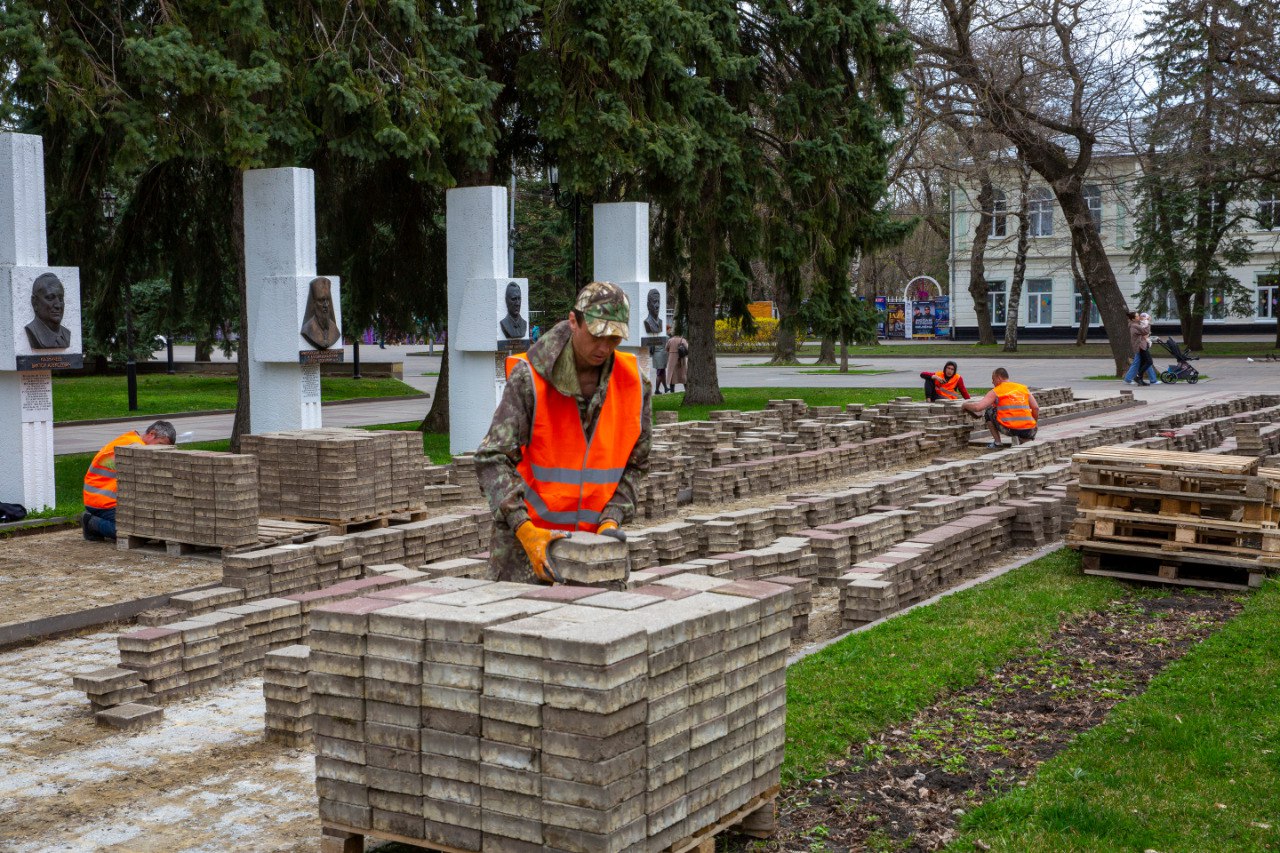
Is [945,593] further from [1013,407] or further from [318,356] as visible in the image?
[1013,407]

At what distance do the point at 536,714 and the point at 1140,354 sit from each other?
116ft

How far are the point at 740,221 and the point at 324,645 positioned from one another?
80.6 feet

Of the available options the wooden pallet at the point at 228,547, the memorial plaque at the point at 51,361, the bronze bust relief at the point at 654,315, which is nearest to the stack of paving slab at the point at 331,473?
the wooden pallet at the point at 228,547

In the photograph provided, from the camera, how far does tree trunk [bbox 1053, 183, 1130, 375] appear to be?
38.5 m

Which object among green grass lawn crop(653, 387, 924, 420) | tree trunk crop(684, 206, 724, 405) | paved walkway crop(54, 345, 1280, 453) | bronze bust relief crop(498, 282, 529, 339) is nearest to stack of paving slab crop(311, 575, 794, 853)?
bronze bust relief crop(498, 282, 529, 339)

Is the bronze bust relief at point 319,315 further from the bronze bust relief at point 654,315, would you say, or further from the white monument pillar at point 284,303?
the bronze bust relief at point 654,315

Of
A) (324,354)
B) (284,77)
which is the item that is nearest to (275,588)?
(324,354)

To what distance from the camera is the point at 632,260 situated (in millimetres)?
25141

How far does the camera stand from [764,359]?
203ft

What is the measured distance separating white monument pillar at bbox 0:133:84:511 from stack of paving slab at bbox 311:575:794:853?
11660 mm

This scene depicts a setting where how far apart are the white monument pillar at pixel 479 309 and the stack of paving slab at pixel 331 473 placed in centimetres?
622

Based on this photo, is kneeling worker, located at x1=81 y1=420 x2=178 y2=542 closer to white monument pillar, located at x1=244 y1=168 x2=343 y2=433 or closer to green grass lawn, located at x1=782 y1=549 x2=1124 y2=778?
white monument pillar, located at x1=244 y1=168 x2=343 y2=433

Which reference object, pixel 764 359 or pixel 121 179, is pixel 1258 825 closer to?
pixel 121 179

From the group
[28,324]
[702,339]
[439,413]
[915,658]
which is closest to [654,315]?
[439,413]
